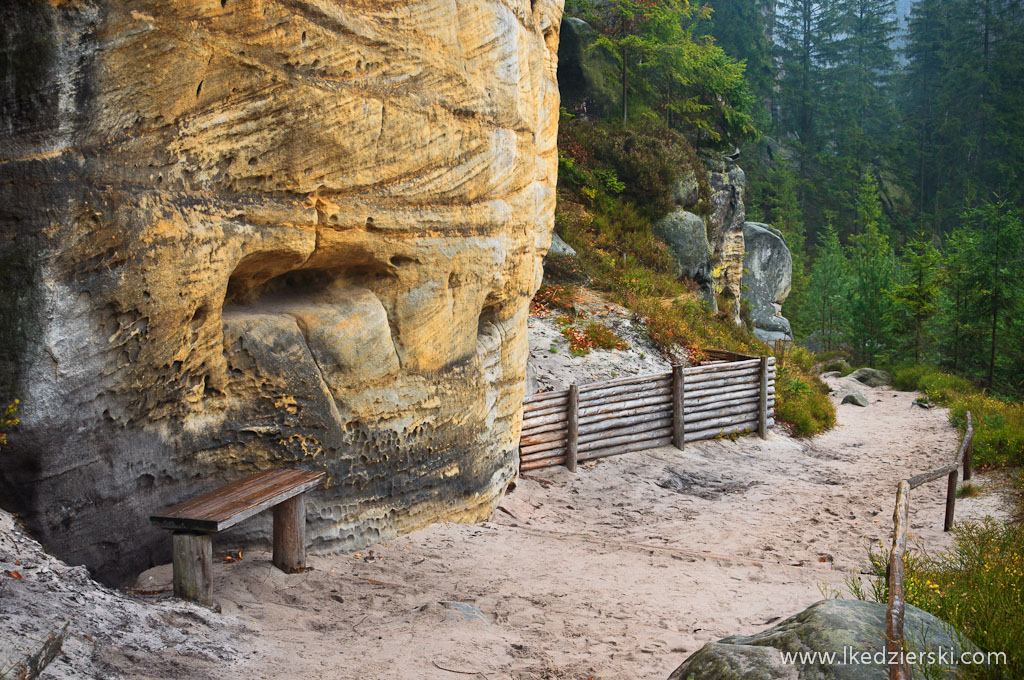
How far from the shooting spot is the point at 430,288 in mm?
6941

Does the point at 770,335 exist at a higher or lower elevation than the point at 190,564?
lower

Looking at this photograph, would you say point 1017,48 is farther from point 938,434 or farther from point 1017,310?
point 938,434

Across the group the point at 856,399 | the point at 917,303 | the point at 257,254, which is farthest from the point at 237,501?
the point at 917,303

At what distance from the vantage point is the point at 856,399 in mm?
19312

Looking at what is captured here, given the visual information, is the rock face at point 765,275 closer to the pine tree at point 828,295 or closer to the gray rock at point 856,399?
the pine tree at point 828,295

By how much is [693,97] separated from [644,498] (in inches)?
733

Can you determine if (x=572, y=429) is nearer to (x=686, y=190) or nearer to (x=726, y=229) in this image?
(x=686, y=190)

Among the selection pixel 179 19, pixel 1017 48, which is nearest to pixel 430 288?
pixel 179 19

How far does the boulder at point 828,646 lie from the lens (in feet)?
11.1

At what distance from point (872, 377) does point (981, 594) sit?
799 inches

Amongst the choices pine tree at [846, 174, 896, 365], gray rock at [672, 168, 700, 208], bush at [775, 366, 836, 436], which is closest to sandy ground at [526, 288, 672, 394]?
bush at [775, 366, 836, 436]

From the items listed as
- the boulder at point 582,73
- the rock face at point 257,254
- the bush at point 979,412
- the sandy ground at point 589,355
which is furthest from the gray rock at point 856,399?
the rock face at point 257,254

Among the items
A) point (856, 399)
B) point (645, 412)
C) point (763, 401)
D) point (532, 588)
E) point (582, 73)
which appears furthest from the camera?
point (582, 73)

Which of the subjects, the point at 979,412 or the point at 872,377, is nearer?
the point at 979,412
